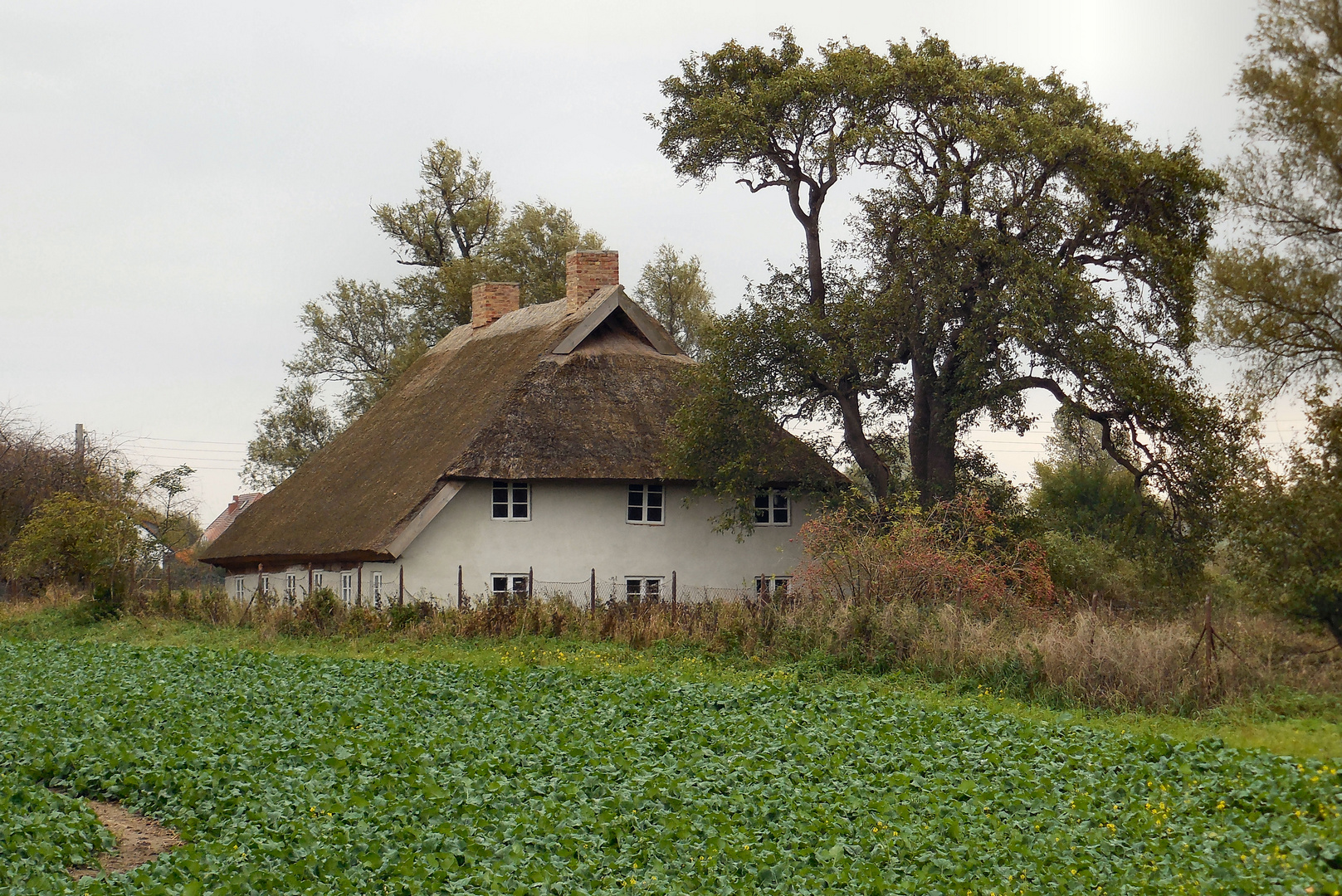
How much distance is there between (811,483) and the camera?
1097 inches

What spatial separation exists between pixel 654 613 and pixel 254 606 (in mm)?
9894

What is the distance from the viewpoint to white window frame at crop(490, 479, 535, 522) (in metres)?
26.5

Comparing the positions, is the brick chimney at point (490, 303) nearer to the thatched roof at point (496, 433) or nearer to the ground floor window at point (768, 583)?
the thatched roof at point (496, 433)

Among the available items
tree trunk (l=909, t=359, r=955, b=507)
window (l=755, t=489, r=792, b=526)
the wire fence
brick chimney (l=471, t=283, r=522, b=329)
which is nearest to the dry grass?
the wire fence

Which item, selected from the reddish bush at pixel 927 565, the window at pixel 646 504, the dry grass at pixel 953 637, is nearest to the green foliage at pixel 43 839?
the dry grass at pixel 953 637

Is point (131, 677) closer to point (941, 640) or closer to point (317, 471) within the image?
point (941, 640)

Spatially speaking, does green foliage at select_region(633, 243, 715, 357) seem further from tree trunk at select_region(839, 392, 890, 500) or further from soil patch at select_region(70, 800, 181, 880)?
soil patch at select_region(70, 800, 181, 880)

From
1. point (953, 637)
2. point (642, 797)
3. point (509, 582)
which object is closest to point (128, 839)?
point (642, 797)

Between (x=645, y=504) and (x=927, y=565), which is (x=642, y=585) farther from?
(x=927, y=565)

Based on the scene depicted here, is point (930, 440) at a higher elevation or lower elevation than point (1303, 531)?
higher

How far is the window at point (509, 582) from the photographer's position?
26.4 meters

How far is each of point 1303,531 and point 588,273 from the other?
20.2 meters

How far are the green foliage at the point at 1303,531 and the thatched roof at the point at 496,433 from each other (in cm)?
1162

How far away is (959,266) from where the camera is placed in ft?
78.4
